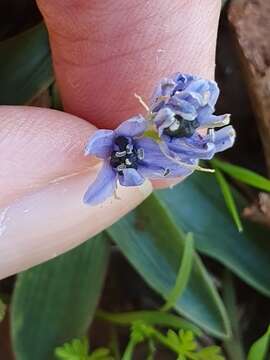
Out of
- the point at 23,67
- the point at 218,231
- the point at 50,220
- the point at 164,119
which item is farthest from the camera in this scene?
the point at 218,231

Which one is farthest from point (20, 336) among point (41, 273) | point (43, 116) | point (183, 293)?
point (43, 116)

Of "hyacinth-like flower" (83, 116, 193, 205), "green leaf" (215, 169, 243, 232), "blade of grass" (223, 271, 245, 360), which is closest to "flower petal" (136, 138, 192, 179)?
"hyacinth-like flower" (83, 116, 193, 205)

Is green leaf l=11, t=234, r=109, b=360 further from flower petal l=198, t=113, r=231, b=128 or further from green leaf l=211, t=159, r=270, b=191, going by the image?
flower petal l=198, t=113, r=231, b=128

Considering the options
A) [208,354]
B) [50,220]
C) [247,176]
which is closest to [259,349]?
[208,354]

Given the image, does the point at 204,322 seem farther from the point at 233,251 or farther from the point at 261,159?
the point at 261,159

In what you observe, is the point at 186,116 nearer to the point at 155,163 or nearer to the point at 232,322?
the point at 155,163

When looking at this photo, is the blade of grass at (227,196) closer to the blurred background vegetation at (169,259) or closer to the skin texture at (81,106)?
the blurred background vegetation at (169,259)
